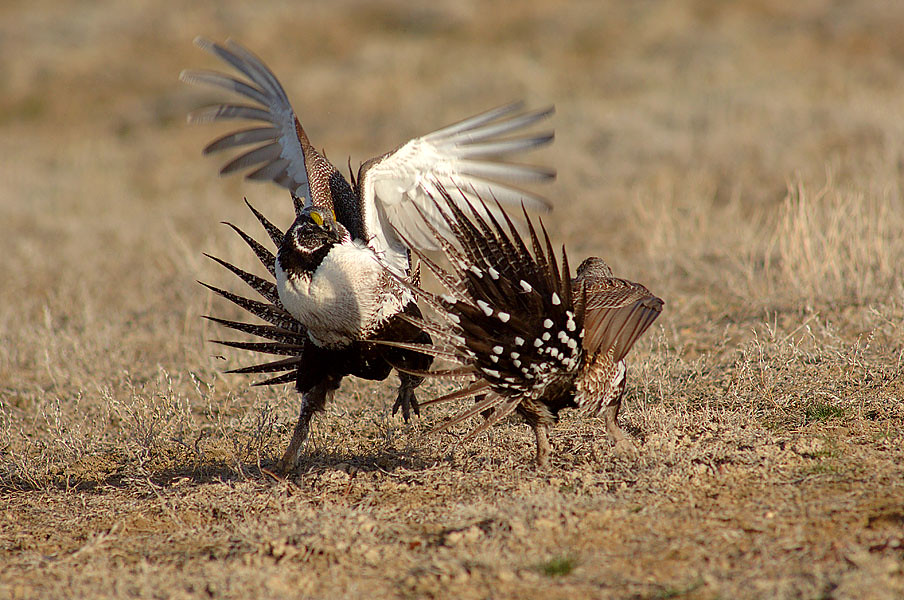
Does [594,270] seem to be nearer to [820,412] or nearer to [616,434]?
[616,434]

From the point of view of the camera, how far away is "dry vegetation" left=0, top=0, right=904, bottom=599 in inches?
122

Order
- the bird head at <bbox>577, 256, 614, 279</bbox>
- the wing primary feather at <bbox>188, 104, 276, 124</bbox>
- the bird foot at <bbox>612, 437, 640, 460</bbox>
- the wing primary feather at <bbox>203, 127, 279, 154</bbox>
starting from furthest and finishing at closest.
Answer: the wing primary feather at <bbox>203, 127, 279, 154</bbox>, the wing primary feather at <bbox>188, 104, 276, 124</bbox>, the bird head at <bbox>577, 256, 614, 279</bbox>, the bird foot at <bbox>612, 437, 640, 460</bbox>

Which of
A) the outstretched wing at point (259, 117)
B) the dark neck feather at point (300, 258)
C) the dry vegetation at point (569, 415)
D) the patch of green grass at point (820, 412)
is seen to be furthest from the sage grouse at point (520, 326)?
the outstretched wing at point (259, 117)

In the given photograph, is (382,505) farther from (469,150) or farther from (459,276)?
(469,150)

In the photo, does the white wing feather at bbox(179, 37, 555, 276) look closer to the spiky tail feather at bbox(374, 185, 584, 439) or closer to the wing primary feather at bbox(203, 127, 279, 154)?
the wing primary feather at bbox(203, 127, 279, 154)

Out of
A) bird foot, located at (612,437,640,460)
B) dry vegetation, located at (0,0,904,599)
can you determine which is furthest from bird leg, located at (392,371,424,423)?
bird foot, located at (612,437,640,460)

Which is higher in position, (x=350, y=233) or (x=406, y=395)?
(x=350, y=233)

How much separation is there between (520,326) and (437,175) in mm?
1237

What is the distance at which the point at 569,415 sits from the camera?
15.8ft

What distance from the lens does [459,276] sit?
362cm

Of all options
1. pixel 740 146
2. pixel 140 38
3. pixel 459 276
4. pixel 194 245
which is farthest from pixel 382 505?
pixel 140 38

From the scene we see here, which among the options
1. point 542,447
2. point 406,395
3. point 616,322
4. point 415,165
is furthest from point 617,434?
point 415,165

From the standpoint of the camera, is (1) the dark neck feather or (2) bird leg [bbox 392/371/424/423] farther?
(2) bird leg [bbox 392/371/424/423]

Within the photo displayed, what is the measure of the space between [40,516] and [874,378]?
4.07 meters
